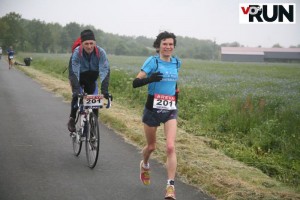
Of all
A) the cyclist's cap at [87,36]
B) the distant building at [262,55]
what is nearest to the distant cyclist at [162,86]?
the cyclist's cap at [87,36]

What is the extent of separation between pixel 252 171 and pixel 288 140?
6.08 ft

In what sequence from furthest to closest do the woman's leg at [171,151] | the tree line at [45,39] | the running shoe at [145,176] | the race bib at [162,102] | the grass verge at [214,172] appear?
the tree line at [45,39] < the running shoe at [145,176] < the grass verge at [214,172] < the race bib at [162,102] < the woman's leg at [171,151]

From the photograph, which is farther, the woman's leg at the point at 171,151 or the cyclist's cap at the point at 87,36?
the cyclist's cap at the point at 87,36

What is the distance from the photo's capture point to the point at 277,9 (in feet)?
77.6

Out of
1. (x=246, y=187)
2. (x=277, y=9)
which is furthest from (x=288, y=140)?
(x=277, y=9)

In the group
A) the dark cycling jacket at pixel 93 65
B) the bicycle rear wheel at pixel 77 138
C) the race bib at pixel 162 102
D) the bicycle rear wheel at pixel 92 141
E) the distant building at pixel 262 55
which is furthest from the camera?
the distant building at pixel 262 55

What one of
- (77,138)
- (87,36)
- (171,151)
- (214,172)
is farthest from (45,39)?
(171,151)

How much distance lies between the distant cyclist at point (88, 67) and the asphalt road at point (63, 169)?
1060 mm

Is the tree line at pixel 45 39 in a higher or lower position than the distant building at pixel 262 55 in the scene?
higher

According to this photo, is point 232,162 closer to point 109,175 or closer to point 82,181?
point 109,175

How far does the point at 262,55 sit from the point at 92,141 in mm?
97465

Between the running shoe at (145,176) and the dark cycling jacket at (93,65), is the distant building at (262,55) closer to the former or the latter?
the dark cycling jacket at (93,65)

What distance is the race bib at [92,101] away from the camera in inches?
230

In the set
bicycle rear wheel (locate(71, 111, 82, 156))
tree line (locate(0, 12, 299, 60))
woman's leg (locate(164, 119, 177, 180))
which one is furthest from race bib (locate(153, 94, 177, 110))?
tree line (locate(0, 12, 299, 60))
